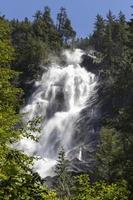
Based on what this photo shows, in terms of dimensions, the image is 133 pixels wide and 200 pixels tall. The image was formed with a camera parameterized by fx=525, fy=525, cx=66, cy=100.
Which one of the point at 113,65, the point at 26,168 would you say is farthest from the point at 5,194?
the point at 113,65

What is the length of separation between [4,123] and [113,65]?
85022 mm

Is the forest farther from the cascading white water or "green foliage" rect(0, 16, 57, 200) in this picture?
the cascading white water

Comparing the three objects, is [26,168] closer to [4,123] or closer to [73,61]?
[4,123]

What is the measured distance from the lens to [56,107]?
9144cm

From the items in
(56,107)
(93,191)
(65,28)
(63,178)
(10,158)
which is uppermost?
(65,28)

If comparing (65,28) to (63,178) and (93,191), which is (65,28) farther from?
(93,191)

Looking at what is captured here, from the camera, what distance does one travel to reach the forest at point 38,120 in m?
12.4

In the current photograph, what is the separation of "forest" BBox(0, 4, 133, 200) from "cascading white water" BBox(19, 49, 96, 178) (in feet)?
9.69

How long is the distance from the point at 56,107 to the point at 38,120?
7787 centimetres

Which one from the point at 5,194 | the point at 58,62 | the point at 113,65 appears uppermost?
the point at 58,62

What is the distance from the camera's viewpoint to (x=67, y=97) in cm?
9356

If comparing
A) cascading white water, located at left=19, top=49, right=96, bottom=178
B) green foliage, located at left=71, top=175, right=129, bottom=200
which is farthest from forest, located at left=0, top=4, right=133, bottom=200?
cascading white water, located at left=19, top=49, right=96, bottom=178

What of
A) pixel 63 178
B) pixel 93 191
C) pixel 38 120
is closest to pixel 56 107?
pixel 63 178

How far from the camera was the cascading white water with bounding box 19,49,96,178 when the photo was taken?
8034 centimetres
